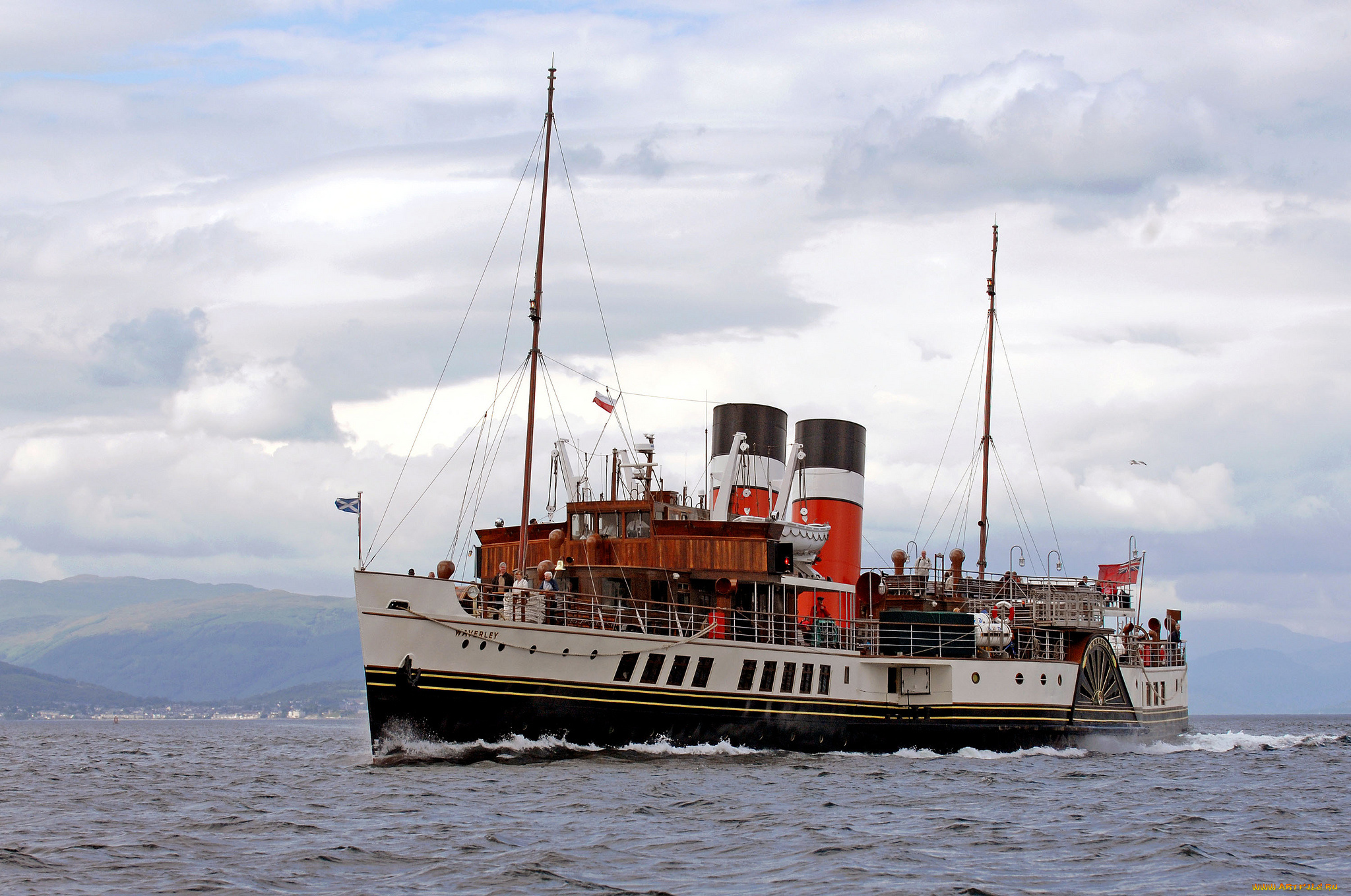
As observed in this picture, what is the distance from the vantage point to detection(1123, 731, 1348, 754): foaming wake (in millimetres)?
41606

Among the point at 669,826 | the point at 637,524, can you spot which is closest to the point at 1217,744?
the point at 637,524

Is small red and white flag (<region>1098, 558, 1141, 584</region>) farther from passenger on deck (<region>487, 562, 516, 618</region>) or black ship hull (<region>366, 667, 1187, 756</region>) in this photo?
passenger on deck (<region>487, 562, 516, 618</region>)

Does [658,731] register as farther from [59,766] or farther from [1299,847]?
[59,766]

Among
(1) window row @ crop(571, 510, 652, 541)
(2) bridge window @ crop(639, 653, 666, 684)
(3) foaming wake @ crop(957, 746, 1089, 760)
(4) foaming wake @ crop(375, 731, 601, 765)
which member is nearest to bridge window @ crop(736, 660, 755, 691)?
(2) bridge window @ crop(639, 653, 666, 684)

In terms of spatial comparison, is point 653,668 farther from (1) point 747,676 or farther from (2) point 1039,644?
(2) point 1039,644

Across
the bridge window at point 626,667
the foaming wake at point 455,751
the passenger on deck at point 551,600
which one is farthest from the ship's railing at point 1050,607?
the foaming wake at point 455,751

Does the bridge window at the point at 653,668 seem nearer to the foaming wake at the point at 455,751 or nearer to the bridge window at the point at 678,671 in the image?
the bridge window at the point at 678,671

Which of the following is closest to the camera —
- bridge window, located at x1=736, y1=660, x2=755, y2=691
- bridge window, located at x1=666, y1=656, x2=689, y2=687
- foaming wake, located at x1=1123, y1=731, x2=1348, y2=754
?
bridge window, located at x1=666, y1=656, x2=689, y2=687

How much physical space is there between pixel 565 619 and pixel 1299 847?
51.1 ft

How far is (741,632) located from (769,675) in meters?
1.66

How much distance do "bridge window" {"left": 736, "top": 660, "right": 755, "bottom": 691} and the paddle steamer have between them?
5cm

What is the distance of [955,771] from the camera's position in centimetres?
3084

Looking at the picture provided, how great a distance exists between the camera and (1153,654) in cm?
4538

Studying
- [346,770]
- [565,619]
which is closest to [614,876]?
[565,619]
